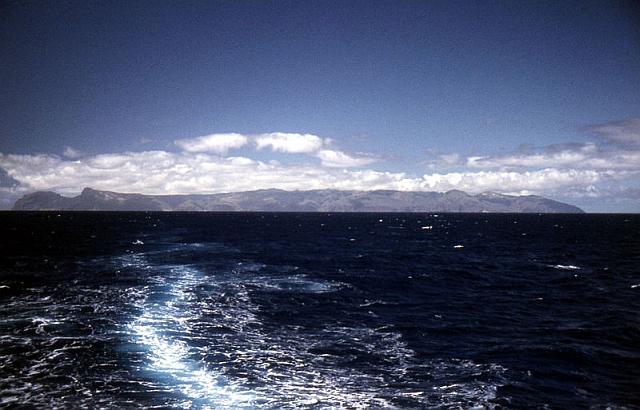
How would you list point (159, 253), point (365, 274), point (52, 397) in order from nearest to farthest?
point (52, 397) → point (365, 274) → point (159, 253)

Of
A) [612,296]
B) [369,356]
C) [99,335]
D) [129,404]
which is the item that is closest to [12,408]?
[129,404]

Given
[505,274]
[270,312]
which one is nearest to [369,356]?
[270,312]

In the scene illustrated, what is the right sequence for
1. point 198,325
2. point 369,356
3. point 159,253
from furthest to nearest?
1. point 159,253
2. point 198,325
3. point 369,356

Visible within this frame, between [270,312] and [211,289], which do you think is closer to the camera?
[270,312]

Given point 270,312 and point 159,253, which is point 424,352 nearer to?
point 270,312

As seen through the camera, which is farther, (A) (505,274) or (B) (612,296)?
(A) (505,274)

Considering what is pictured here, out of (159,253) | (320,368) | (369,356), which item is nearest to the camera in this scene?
(320,368)

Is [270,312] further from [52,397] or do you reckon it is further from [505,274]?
[505,274]

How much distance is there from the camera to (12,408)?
48.5 ft

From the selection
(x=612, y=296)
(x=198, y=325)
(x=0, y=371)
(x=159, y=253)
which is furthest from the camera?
(x=159, y=253)

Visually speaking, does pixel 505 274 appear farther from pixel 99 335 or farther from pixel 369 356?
pixel 99 335

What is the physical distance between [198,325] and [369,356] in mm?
13367

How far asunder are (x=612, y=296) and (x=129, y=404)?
44709 millimetres

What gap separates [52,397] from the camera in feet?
52.0
